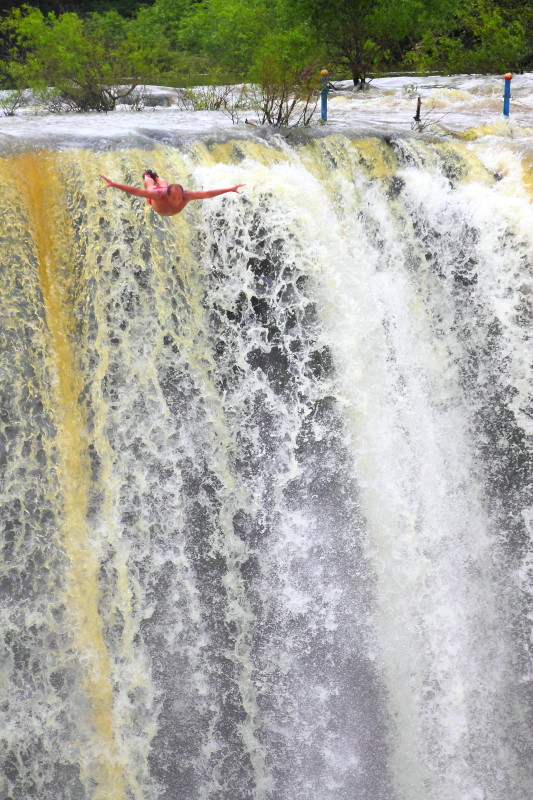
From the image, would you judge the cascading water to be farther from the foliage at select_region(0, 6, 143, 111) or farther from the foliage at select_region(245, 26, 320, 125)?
the foliage at select_region(0, 6, 143, 111)

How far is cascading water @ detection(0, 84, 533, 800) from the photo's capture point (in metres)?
5.16

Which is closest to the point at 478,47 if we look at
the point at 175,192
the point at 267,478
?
the point at 267,478

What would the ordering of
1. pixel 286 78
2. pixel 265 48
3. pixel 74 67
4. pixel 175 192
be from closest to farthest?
pixel 175 192 → pixel 286 78 → pixel 74 67 → pixel 265 48

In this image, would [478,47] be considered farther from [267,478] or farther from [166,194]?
[166,194]

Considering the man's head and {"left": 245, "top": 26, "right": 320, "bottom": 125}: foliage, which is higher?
{"left": 245, "top": 26, "right": 320, "bottom": 125}: foliage

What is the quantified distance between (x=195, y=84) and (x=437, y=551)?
7819 mm

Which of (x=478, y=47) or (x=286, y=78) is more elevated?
(x=478, y=47)

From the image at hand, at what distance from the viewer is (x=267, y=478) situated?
561cm

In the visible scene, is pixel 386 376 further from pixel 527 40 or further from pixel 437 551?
pixel 527 40

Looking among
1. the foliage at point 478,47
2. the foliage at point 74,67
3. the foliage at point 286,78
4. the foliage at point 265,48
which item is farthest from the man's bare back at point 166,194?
the foliage at point 478,47

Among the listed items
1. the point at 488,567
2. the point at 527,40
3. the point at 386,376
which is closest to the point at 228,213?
the point at 386,376

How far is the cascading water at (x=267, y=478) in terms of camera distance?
16.9ft

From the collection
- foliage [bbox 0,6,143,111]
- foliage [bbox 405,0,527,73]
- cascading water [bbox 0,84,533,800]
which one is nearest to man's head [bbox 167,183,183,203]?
cascading water [bbox 0,84,533,800]

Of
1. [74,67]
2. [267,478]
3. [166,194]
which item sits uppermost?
[74,67]
